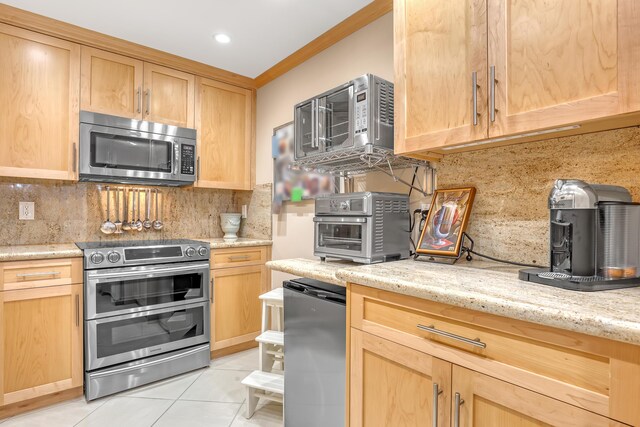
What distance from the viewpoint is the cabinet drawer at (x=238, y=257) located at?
9.05ft

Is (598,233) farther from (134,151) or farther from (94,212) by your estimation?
(94,212)

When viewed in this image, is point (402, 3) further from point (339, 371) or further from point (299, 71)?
point (339, 371)

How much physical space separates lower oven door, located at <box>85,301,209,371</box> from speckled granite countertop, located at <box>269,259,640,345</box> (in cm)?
169

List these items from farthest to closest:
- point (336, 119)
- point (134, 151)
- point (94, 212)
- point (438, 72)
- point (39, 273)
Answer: point (94, 212) < point (134, 151) < point (39, 273) < point (336, 119) < point (438, 72)

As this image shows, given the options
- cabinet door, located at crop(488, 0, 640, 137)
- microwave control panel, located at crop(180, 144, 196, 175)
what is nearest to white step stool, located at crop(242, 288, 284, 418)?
microwave control panel, located at crop(180, 144, 196, 175)

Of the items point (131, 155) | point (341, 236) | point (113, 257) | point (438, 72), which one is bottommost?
point (113, 257)

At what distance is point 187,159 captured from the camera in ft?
9.24

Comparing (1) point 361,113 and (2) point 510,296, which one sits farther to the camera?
(1) point 361,113

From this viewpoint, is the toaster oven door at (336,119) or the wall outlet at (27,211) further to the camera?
the wall outlet at (27,211)

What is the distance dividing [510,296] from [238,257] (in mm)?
2315

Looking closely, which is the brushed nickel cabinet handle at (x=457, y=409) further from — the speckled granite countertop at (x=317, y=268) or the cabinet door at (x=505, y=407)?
the speckled granite countertop at (x=317, y=268)

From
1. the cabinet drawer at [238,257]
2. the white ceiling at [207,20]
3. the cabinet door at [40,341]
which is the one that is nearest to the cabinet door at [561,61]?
the white ceiling at [207,20]

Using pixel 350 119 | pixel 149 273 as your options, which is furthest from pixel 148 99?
pixel 350 119

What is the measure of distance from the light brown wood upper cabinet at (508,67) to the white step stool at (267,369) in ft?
4.23
